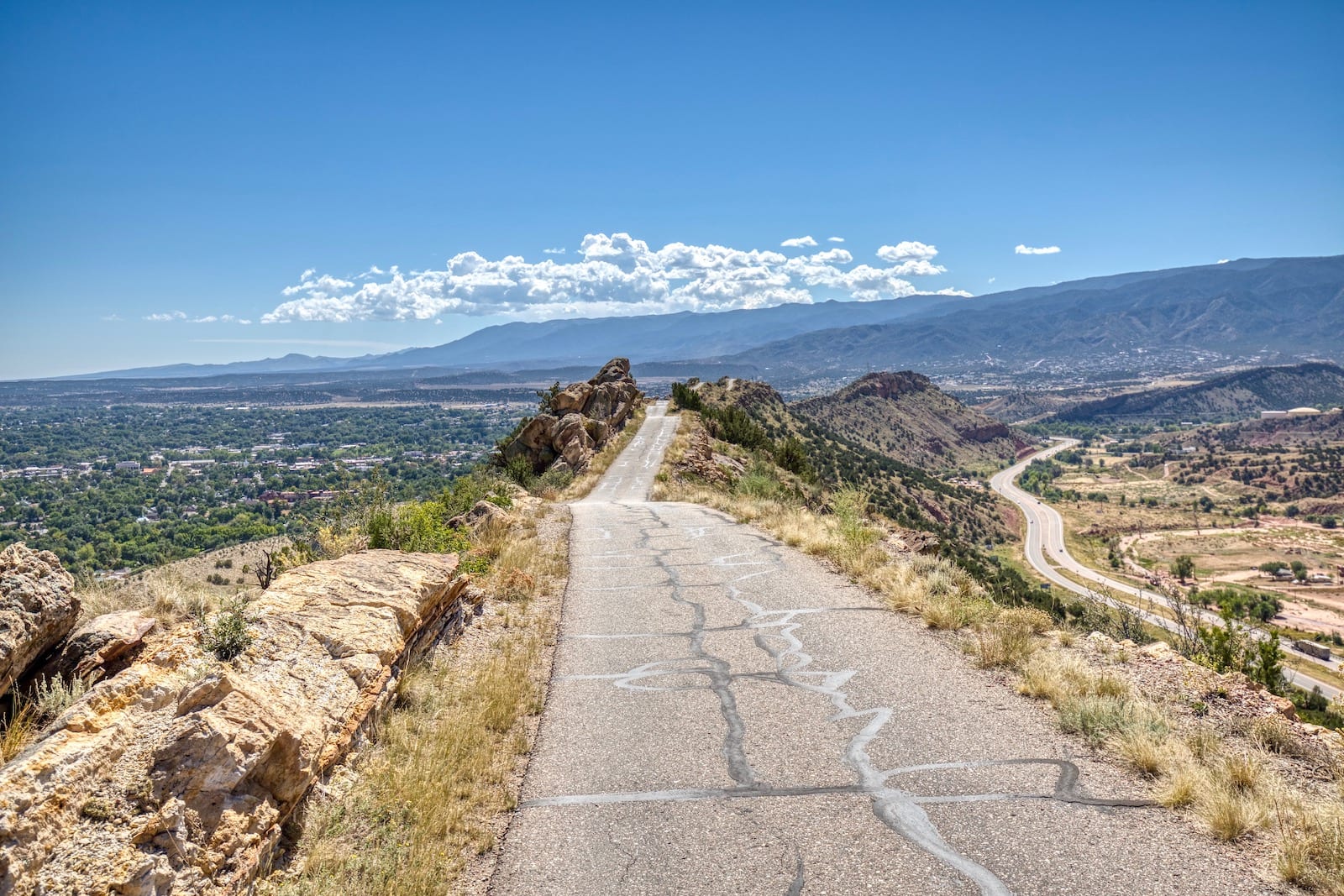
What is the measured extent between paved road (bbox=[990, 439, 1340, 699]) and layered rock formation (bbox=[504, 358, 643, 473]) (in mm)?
21879

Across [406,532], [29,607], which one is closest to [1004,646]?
[406,532]

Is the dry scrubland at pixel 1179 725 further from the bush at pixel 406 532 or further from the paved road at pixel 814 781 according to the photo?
the bush at pixel 406 532

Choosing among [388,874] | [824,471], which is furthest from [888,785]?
[824,471]

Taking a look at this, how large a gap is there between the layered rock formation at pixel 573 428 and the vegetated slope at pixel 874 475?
12587 millimetres

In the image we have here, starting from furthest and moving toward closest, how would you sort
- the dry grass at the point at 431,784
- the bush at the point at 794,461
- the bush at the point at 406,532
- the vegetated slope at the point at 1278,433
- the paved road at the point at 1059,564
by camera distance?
the vegetated slope at the point at 1278,433
the paved road at the point at 1059,564
the bush at the point at 794,461
the bush at the point at 406,532
the dry grass at the point at 431,784

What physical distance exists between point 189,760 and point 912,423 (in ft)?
473

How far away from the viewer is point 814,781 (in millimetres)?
5246

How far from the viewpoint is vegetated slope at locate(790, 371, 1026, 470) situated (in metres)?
122

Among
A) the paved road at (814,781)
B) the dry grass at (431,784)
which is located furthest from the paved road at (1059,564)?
the dry grass at (431,784)

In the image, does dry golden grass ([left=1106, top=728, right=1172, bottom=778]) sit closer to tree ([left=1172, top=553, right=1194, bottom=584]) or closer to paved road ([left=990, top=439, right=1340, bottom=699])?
paved road ([left=990, top=439, right=1340, bottom=699])

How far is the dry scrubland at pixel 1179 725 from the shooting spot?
4242mm

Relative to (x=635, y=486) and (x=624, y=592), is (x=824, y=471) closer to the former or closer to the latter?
(x=635, y=486)

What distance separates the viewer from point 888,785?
5129mm

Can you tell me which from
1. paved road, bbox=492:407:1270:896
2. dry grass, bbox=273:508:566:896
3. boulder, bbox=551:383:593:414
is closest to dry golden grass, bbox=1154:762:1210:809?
paved road, bbox=492:407:1270:896
